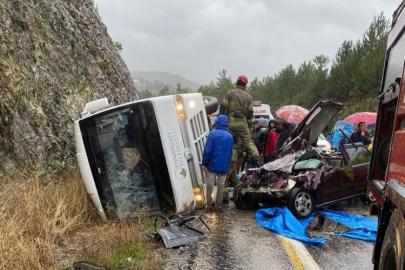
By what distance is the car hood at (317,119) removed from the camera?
8586 millimetres

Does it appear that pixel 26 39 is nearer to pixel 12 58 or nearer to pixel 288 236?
pixel 12 58

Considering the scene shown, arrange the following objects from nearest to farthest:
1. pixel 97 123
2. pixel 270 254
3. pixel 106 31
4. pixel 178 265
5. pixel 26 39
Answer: pixel 178 265 < pixel 270 254 < pixel 97 123 < pixel 26 39 < pixel 106 31

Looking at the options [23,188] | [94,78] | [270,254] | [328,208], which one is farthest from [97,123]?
[94,78]

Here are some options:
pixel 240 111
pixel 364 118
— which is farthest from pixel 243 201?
pixel 364 118

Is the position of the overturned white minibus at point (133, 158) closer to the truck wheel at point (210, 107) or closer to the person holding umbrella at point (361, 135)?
the truck wheel at point (210, 107)

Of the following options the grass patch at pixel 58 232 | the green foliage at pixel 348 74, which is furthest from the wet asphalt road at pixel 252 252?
the green foliage at pixel 348 74

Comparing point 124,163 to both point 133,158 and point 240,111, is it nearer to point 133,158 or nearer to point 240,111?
point 133,158

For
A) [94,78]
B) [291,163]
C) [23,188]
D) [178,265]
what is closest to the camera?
[178,265]

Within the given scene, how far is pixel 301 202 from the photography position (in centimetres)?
660

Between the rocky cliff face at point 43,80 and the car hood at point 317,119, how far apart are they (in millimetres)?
5133

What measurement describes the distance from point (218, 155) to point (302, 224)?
1.81m

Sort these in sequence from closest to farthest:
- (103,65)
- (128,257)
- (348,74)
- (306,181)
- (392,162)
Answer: (392,162), (128,257), (306,181), (103,65), (348,74)

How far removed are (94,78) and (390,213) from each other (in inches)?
389

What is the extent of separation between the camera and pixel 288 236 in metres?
5.50
